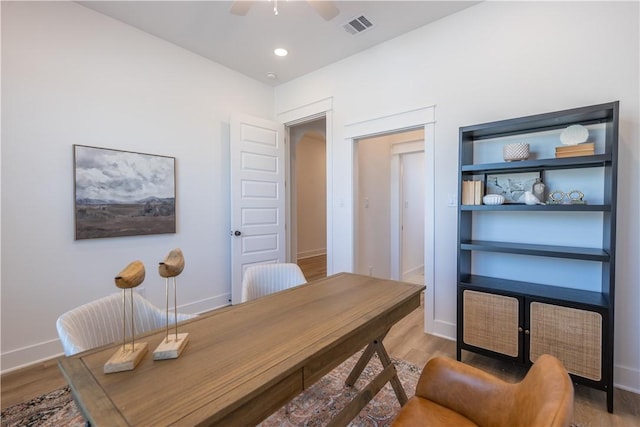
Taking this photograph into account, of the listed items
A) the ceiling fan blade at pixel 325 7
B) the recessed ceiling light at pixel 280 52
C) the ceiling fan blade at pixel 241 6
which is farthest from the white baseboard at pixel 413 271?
the ceiling fan blade at pixel 241 6

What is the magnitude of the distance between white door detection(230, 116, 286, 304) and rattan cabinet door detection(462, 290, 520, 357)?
2433mm

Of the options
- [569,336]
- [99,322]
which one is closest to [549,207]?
[569,336]

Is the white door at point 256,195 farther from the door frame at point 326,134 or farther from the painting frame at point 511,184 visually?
the painting frame at point 511,184

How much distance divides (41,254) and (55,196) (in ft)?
1.60

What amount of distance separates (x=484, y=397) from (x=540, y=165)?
169cm

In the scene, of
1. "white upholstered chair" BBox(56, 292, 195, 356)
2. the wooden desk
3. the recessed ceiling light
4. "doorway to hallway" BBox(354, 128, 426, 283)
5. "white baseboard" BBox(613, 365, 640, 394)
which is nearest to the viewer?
the wooden desk

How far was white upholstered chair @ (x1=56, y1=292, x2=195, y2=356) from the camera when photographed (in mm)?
1170

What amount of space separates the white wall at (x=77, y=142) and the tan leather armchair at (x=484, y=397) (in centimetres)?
284

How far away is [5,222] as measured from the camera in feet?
7.12

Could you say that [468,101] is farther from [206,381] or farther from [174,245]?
[174,245]

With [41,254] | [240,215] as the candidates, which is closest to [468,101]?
[240,215]

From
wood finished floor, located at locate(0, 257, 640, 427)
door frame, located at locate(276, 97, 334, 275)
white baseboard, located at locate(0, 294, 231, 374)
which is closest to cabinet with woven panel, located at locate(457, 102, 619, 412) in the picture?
wood finished floor, located at locate(0, 257, 640, 427)

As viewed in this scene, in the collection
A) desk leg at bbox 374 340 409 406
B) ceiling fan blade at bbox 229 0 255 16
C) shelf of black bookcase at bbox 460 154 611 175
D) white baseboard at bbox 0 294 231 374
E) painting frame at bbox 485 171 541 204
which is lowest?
white baseboard at bbox 0 294 231 374

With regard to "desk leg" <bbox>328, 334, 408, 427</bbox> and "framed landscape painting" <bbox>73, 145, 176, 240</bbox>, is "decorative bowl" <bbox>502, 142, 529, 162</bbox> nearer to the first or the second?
"desk leg" <bbox>328, 334, 408, 427</bbox>
